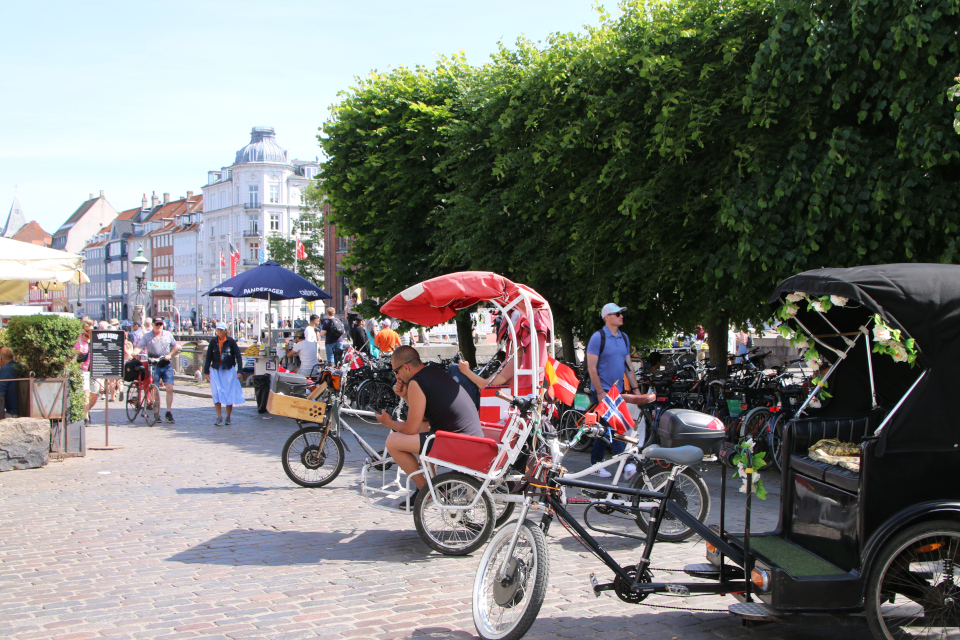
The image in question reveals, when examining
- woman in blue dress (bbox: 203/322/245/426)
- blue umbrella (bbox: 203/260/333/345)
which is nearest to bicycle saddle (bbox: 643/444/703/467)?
woman in blue dress (bbox: 203/322/245/426)

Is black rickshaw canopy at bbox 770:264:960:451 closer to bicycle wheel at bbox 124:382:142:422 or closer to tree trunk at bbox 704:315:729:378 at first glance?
tree trunk at bbox 704:315:729:378

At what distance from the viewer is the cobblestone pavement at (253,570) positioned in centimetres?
495

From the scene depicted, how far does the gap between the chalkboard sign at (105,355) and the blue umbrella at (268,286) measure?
520 centimetres

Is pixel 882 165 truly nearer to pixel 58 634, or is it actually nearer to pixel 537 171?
pixel 537 171

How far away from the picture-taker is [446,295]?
7402 millimetres

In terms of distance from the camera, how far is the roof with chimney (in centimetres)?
14250

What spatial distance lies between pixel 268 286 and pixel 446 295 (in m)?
12.6

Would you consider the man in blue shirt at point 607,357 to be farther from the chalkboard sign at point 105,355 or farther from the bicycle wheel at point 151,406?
the bicycle wheel at point 151,406

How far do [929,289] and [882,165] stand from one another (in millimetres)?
6628

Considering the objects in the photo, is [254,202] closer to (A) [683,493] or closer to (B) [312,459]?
(B) [312,459]

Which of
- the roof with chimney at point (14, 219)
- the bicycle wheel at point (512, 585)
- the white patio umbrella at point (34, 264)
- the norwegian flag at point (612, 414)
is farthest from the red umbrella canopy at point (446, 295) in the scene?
the roof with chimney at point (14, 219)

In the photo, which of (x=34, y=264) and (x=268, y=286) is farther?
(x=268, y=286)

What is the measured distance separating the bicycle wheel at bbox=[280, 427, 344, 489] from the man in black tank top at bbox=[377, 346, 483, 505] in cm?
223

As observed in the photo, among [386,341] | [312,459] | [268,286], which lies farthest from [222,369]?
[312,459]
